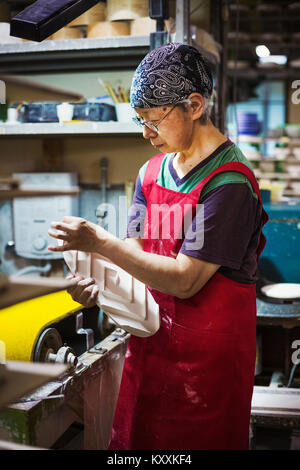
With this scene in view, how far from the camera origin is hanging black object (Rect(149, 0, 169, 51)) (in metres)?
1.60

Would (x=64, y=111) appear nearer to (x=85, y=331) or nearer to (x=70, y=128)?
(x=70, y=128)

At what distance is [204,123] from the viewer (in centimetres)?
114

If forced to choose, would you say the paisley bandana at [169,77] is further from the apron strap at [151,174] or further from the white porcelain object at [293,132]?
the white porcelain object at [293,132]

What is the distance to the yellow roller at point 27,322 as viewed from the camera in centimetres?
118

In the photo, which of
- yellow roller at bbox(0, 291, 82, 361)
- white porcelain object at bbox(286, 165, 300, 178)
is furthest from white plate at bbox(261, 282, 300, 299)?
white porcelain object at bbox(286, 165, 300, 178)

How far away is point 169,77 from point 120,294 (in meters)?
0.51

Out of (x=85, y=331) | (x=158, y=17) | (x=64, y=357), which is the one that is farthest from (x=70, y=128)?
(x=64, y=357)

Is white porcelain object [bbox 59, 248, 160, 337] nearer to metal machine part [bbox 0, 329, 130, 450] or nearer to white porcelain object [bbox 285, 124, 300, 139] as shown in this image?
metal machine part [bbox 0, 329, 130, 450]

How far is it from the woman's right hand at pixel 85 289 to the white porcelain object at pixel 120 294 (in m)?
0.01

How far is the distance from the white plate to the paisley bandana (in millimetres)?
1272

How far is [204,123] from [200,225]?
26 centimetres

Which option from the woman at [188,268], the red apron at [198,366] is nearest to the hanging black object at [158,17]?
the woman at [188,268]

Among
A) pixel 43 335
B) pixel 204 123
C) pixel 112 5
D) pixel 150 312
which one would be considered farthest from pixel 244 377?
pixel 112 5
